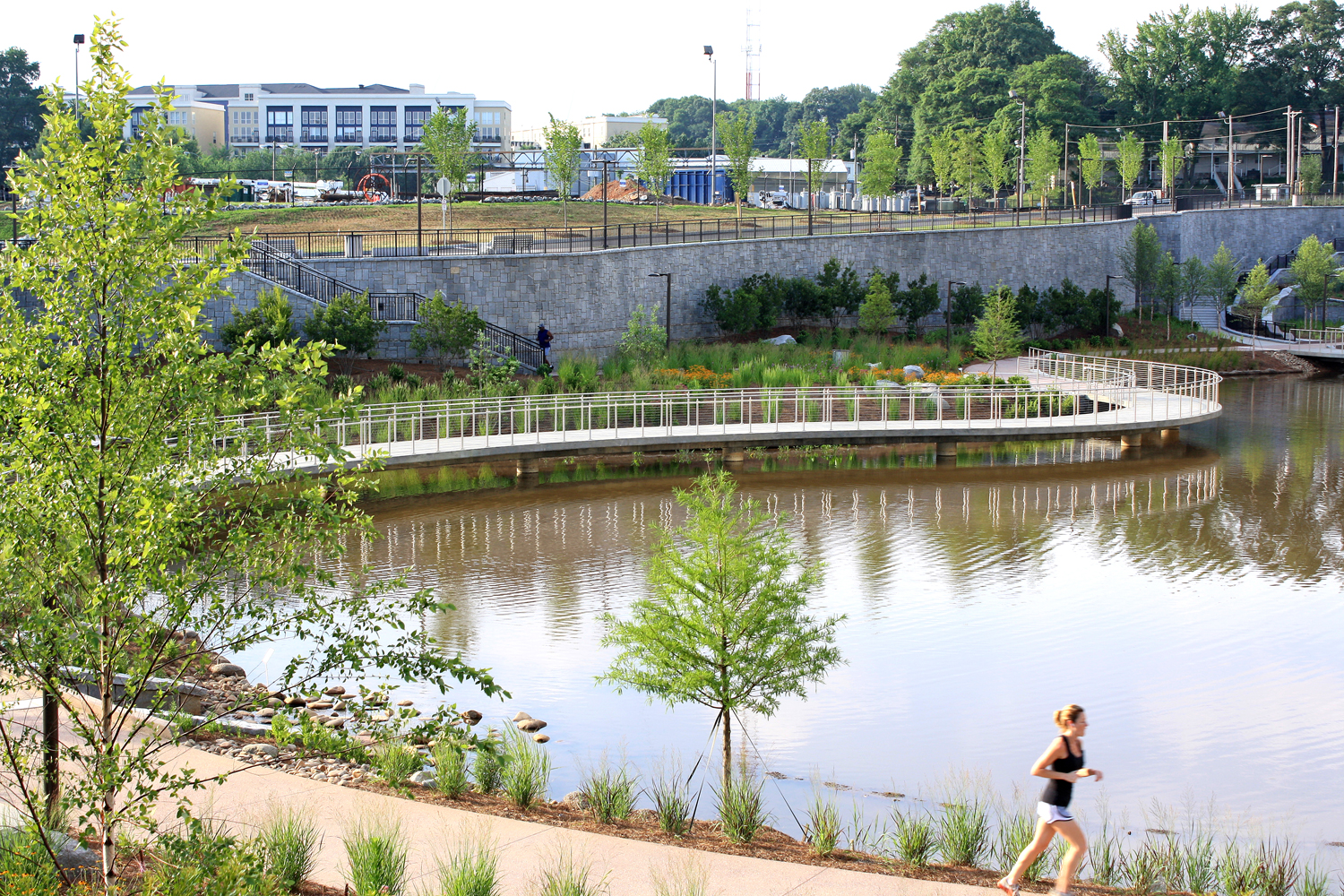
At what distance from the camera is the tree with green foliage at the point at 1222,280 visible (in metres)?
62.1

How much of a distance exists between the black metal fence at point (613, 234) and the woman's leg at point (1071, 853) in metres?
22.0

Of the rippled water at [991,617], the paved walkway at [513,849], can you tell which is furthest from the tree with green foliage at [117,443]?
the rippled water at [991,617]

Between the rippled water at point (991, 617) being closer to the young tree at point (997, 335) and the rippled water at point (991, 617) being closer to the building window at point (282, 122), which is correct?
the young tree at point (997, 335)

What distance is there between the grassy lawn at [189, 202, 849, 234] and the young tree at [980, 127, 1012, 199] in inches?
742

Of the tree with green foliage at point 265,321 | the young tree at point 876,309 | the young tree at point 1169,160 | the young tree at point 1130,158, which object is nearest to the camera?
the tree with green foliage at point 265,321

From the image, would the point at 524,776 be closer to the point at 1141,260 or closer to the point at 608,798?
the point at 608,798

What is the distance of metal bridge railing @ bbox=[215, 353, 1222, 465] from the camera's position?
27.3 m

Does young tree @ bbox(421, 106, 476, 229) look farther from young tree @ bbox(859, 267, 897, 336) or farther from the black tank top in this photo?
the black tank top

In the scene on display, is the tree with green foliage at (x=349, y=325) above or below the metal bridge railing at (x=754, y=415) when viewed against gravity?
above

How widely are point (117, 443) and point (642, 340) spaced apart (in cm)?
3267

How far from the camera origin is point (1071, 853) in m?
8.04

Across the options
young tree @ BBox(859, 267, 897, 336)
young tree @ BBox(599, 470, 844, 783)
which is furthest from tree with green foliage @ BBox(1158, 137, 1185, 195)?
young tree @ BBox(599, 470, 844, 783)

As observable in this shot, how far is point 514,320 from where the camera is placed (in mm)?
39625

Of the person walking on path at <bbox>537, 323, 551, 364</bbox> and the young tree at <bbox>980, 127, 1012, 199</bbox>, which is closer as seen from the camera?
the person walking on path at <bbox>537, 323, 551, 364</bbox>
